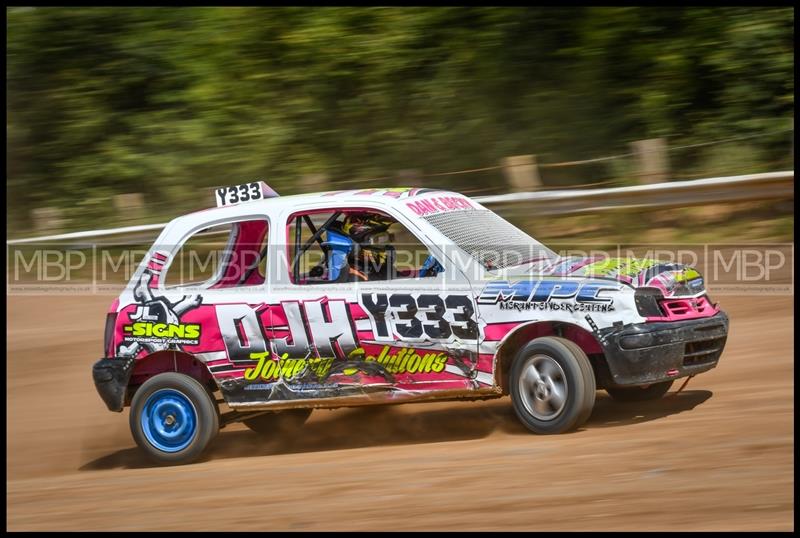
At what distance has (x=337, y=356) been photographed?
7.07 m

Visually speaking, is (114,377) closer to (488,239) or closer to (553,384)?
(488,239)

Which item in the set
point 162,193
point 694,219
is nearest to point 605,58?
point 694,219

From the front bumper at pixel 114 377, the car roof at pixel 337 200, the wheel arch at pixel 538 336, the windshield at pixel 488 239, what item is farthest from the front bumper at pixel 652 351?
the front bumper at pixel 114 377

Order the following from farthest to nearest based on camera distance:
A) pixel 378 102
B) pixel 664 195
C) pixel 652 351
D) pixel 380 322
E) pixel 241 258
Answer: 1. pixel 378 102
2. pixel 664 195
3. pixel 241 258
4. pixel 380 322
5. pixel 652 351

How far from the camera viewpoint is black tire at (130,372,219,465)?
7.54 meters

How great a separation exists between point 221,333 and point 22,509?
5.63ft

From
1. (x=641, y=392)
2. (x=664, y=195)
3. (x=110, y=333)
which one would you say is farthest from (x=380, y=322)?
(x=664, y=195)

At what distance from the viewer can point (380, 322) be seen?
6930 millimetres

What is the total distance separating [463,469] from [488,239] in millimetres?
1777

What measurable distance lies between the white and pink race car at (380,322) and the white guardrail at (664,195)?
397 cm

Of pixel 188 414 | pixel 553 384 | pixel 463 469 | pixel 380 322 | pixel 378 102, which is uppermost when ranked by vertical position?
pixel 378 102

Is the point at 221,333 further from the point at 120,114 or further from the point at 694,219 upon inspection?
the point at 120,114

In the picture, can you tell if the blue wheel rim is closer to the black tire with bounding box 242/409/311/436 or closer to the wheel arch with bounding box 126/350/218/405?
the wheel arch with bounding box 126/350/218/405

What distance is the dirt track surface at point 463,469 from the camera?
17.5 ft
